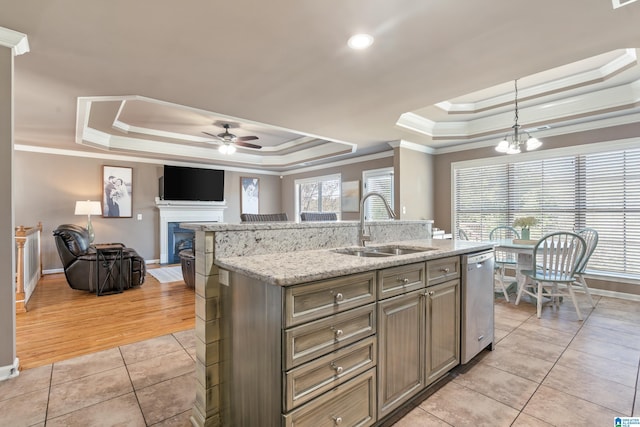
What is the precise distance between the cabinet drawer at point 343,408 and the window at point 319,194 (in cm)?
589

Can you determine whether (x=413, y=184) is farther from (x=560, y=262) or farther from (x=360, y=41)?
(x=360, y=41)

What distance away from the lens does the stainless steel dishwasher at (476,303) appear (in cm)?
221

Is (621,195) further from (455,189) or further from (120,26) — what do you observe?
(120,26)

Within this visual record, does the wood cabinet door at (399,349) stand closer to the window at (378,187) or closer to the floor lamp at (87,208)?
the window at (378,187)

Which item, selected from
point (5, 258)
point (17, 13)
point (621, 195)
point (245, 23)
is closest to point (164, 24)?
point (245, 23)

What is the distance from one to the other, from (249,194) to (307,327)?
738cm

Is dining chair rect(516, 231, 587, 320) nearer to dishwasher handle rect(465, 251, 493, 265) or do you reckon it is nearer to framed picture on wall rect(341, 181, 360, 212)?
dishwasher handle rect(465, 251, 493, 265)

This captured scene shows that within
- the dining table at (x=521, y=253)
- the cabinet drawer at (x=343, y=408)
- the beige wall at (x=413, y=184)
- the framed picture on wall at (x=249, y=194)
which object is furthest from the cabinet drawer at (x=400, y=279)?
the framed picture on wall at (x=249, y=194)

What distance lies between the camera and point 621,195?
4.02 metres

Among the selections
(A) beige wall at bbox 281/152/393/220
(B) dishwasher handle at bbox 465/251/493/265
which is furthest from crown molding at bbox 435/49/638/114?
(B) dishwasher handle at bbox 465/251/493/265

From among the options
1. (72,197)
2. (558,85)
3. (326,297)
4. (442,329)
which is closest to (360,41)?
(326,297)

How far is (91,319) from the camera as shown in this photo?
3354 mm

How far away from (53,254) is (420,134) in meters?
6.99

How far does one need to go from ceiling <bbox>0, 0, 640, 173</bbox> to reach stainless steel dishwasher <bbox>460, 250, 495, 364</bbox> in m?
1.62
